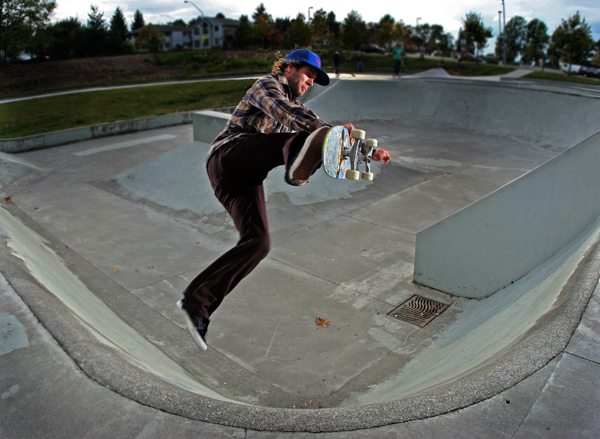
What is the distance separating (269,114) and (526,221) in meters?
3.41

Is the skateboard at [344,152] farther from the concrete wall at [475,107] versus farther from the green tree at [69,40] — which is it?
the green tree at [69,40]

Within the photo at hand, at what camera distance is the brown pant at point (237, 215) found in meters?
2.80

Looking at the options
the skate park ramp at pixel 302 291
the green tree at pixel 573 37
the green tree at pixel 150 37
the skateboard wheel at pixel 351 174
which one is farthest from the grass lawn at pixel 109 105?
the green tree at pixel 150 37

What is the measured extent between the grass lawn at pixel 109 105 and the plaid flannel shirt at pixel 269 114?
15097mm

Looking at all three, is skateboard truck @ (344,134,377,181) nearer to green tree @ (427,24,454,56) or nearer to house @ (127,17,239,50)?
house @ (127,17,239,50)

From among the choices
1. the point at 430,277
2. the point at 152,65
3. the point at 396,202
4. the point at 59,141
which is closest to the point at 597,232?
the point at 430,277

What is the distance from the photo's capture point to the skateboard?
2465mm

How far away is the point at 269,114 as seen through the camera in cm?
258

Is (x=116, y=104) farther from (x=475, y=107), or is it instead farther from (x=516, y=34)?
(x=516, y=34)

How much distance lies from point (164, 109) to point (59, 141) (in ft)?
18.1

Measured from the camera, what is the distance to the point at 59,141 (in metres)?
14.4

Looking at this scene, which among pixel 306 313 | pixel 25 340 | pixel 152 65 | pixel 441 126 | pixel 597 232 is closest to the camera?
pixel 25 340

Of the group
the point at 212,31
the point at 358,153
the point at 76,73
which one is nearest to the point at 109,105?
the point at 76,73

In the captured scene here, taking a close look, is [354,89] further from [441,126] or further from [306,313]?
[306,313]
